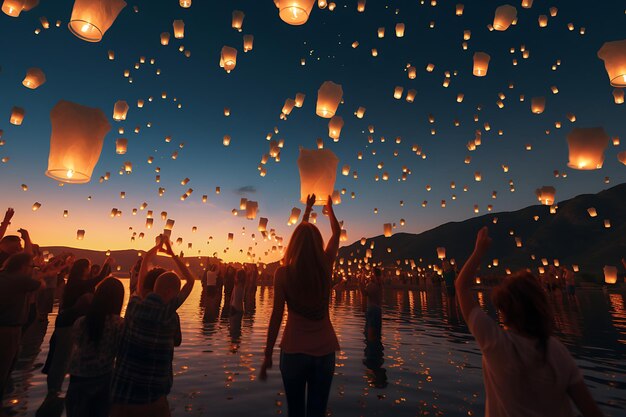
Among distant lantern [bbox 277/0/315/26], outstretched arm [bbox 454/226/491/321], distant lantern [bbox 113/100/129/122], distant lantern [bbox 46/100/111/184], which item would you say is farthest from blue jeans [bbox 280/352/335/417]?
distant lantern [bbox 113/100/129/122]

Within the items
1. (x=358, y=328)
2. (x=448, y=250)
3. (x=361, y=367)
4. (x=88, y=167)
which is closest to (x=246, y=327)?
(x=358, y=328)

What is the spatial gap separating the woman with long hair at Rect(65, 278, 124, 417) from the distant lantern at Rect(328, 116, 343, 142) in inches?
206

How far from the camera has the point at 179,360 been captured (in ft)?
24.0

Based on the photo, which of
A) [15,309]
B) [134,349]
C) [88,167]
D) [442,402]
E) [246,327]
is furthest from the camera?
[246,327]

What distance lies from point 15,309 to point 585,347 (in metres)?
11.6

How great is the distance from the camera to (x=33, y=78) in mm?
6805

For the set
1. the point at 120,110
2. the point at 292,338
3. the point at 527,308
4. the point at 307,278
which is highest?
the point at 120,110

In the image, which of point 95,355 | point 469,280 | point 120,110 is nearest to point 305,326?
point 469,280

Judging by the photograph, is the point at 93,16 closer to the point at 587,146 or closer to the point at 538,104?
the point at 587,146

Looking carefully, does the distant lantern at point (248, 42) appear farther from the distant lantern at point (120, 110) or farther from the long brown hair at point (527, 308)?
the long brown hair at point (527, 308)

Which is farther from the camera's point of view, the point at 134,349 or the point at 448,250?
the point at 448,250

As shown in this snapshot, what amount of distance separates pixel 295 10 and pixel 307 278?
12.0 feet

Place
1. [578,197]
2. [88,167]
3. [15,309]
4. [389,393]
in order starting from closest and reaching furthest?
[88,167] < [15,309] < [389,393] < [578,197]

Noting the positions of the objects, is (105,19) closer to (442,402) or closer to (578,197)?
(442,402)
